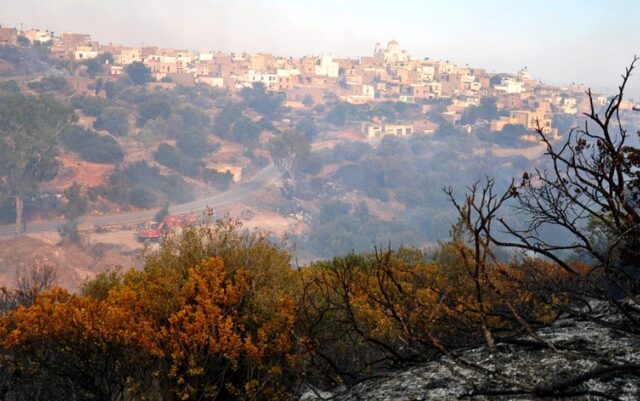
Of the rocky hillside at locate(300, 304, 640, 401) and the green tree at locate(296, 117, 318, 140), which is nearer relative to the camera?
the rocky hillside at locate(300, 304, 640, 401)

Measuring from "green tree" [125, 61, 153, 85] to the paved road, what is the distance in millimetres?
34368

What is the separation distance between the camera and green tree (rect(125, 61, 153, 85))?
4246 inches

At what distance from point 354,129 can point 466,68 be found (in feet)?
193

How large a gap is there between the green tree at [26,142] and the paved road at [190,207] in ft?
5.32

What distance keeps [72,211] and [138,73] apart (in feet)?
194

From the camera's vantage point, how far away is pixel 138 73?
108750mm

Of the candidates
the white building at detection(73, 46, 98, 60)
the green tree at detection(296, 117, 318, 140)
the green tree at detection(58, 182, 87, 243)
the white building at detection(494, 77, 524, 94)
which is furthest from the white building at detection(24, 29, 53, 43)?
the white building at detection(494, 77, 524, 94)

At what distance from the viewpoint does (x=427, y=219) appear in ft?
254

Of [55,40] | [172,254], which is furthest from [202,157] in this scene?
[172,254]

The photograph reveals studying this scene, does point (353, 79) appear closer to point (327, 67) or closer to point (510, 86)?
point (327, 67)

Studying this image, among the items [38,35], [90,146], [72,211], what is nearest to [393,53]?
[38,35]

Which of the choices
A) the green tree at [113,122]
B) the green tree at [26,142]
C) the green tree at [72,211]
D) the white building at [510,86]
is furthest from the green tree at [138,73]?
the white building at [510,86]

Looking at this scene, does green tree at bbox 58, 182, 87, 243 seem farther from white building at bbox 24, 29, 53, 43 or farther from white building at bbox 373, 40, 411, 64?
white building at bbox 373, 40, 411, 64

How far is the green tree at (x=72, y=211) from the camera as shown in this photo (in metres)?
50.9
